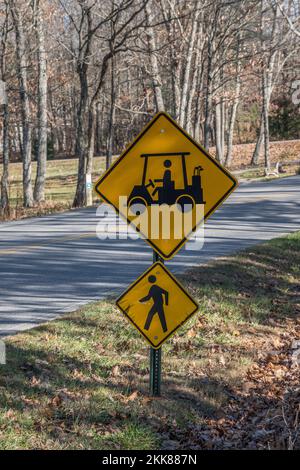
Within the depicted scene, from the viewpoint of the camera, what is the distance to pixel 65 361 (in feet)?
23.7

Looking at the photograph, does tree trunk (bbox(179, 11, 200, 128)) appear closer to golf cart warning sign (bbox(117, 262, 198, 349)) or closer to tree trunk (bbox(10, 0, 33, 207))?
tree trunk (bbox(10, 0, 33, 207))

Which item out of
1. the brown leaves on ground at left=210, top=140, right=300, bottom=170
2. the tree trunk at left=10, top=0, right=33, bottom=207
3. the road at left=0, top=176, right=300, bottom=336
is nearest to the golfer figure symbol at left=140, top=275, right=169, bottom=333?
the road at left=0, top=176, right=300, bottom=336

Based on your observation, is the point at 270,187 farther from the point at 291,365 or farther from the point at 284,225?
the point at 291,365

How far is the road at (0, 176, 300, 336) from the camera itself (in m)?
9.46

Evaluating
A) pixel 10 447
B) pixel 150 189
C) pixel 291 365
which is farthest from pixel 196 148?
pixel 291 365

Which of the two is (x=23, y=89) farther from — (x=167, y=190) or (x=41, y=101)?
(x=167, y=190)

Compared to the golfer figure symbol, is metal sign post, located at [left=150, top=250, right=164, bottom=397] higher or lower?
lower

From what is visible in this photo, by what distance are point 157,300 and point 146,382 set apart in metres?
1.23

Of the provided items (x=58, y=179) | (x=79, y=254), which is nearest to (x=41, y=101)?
(x=79, y=254)

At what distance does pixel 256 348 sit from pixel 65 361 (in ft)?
9.26

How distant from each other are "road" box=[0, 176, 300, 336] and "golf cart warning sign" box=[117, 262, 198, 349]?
84.9 inches

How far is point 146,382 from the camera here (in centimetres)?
716

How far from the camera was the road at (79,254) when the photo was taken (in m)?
9.46

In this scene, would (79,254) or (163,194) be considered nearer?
(163,194)
